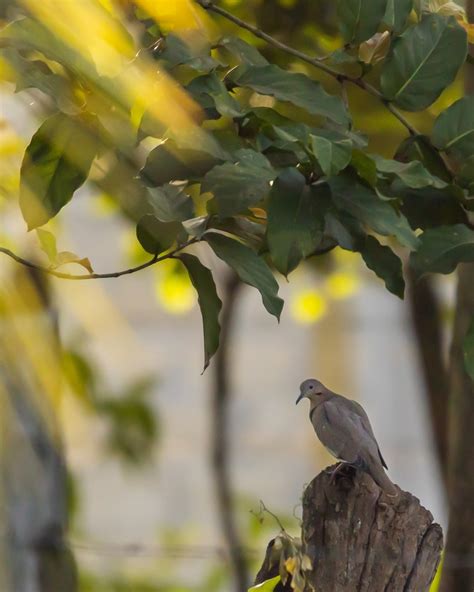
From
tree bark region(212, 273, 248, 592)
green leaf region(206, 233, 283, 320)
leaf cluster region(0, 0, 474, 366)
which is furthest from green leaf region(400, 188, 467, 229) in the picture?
tree bark region(212, 273, 248, 592)

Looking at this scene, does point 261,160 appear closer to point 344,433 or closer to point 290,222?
point 290,222

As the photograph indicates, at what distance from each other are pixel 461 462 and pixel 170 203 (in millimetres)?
1144

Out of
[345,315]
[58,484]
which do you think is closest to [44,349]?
[58,484]

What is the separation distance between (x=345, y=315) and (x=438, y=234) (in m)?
5.54

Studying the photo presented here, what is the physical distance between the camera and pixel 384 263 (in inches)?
52.0

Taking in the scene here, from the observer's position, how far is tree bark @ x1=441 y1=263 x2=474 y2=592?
2064 millimetres

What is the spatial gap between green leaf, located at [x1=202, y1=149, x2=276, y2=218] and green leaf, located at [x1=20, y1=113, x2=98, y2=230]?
15cm

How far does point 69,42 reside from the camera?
116 centimetres

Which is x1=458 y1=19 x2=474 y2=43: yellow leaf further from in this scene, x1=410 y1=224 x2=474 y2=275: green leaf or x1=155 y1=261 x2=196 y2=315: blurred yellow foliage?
x1=155 y1=261 x2=196 y2=315: blurred yellow foliage

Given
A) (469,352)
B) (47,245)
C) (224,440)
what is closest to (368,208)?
(469,352)

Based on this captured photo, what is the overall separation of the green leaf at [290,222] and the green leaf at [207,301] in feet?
0.35

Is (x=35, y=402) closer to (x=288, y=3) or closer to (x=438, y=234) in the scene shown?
(x=288, y=3)

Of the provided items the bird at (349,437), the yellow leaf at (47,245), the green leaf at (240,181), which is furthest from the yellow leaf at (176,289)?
the green leaf at (240,181)

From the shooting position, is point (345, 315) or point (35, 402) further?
point (345, 315)
